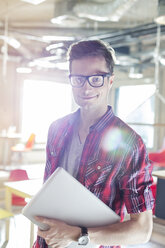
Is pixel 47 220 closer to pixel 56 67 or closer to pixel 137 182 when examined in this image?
pixel 137 182

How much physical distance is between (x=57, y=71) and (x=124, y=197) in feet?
32.0

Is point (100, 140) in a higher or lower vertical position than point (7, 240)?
higher

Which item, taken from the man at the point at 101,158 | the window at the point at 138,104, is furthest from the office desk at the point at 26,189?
the window at the point at 138,104

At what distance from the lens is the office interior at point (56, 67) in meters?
5.25

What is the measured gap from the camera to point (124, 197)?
96 cm

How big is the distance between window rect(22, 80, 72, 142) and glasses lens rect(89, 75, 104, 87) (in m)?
8.73

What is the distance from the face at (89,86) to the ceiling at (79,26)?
3.96 meters

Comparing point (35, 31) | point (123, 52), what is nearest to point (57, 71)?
point (35, 31)

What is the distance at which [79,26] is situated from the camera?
7410 millimetres

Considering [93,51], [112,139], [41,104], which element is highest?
[93,51]

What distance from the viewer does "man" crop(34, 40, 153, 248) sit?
3.06 feet

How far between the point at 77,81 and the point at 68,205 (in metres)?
0.41

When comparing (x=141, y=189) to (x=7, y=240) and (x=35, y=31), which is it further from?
(x=35, y=31)

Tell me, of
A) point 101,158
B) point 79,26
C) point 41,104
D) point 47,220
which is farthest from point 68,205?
point 41,104
